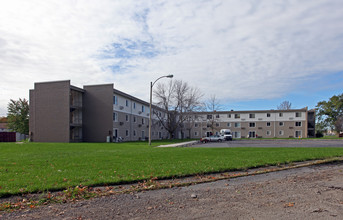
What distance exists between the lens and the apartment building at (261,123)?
67.1 metres

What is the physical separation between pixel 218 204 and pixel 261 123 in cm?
6770

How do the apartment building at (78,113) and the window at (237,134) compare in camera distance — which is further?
the window at (237,134)

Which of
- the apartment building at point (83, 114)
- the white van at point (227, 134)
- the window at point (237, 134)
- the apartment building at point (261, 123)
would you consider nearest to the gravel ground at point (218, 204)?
the apartment building at point (83, 114)

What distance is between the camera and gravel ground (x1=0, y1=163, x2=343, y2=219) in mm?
4965

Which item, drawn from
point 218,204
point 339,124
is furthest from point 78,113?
point 339,124

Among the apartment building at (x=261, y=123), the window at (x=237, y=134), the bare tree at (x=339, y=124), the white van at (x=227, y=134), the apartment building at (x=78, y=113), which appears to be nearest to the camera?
the apartment building at (x=78, y=113)

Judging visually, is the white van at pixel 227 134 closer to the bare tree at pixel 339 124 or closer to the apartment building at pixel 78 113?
the apartment building at pixel 78 113

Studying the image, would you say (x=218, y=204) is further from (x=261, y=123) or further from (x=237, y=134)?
(x=237, y=134)

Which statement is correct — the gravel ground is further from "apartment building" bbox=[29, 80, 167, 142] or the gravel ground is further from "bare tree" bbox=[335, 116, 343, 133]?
"bare tree" bbox=[335, 116, 343, 133]

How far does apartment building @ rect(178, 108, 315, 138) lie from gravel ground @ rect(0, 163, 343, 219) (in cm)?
5840

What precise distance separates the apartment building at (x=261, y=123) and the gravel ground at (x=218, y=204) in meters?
58.4

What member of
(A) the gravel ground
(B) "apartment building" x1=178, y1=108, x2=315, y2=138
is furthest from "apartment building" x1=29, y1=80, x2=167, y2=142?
(A) the gravel ground

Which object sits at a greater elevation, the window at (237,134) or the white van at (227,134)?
the white van at (227,134)

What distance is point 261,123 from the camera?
69625 mm
